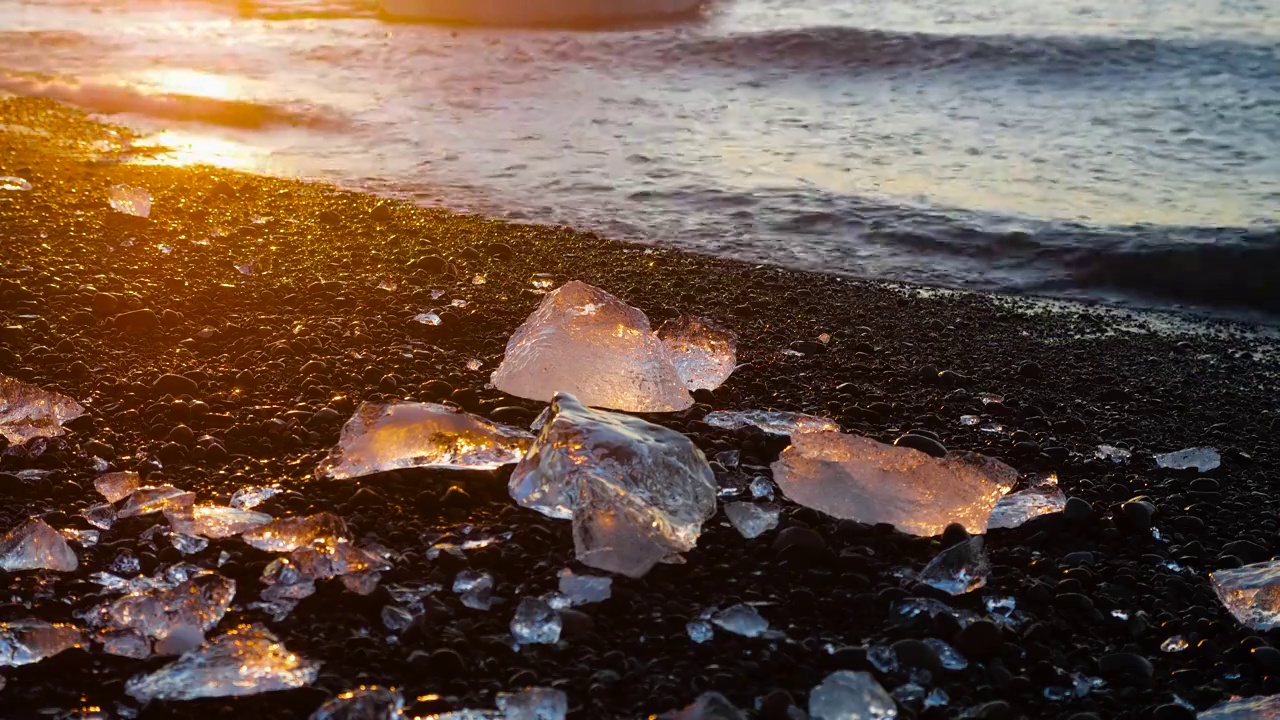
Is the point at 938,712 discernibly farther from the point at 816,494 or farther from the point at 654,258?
the point at 654,258

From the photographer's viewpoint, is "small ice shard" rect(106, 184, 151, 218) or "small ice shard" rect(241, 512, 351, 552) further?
"small ice shard" rect(106, 184, 151, 218)

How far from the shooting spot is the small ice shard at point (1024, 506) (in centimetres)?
286

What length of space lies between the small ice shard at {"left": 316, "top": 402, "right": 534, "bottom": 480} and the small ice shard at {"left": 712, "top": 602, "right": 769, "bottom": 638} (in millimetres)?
796

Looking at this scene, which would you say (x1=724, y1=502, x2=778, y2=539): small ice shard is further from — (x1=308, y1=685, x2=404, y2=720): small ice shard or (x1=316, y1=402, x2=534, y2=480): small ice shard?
(x1=308, y1=685, x2=404, y2=720): small ice shard

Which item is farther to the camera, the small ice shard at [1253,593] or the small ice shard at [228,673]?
the small ice shard at [1253,593]

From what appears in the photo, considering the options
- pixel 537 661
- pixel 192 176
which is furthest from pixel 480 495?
pixel 192 176

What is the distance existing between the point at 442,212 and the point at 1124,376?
10.9ft

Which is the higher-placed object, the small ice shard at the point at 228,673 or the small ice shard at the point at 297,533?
the small ice shard at the point at 297,533

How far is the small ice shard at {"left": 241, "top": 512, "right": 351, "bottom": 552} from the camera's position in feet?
8.48

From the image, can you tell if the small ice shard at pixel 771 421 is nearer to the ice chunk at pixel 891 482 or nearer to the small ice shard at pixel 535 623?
the ice chunk at pixel 891 482

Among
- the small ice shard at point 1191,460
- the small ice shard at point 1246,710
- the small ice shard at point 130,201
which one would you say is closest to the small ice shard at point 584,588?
the small ice shard at point 1246,710

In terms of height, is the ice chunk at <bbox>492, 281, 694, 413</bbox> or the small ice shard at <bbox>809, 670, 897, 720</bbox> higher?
the ice chunk at <bbox>492, 281, 694, 413</bbox>

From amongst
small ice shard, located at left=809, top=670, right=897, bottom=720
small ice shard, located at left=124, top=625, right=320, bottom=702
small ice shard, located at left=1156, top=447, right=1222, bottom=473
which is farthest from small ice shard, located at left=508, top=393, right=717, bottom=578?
small ice shard, located at left=1156, top=447, right=1222, bottom=473

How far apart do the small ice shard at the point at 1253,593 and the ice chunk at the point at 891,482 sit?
0.54m
